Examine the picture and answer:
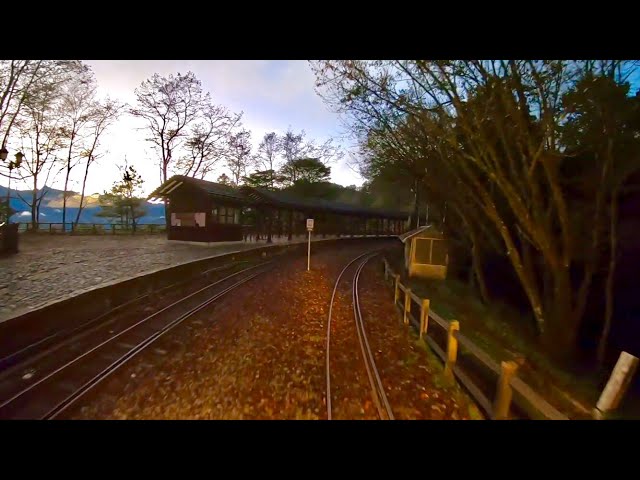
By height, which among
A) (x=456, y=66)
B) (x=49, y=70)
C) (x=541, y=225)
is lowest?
(x=541, y=225)

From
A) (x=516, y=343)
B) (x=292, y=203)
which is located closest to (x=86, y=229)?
(x=292, y=203)

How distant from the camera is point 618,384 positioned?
291 cm

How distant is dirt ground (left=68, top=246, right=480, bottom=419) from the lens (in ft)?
14.2

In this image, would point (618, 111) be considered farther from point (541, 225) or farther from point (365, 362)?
point (365, 362)

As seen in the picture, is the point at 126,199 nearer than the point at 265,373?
No

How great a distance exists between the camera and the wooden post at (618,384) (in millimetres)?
2822

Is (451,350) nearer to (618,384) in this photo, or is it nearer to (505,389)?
(505,389)

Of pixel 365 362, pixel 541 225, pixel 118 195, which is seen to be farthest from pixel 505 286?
pixel 118 195

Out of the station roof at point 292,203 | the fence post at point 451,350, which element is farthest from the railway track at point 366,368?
the station roof at point 292,203

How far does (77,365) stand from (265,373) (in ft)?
11.2

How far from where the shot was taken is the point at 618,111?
21.4 feet
